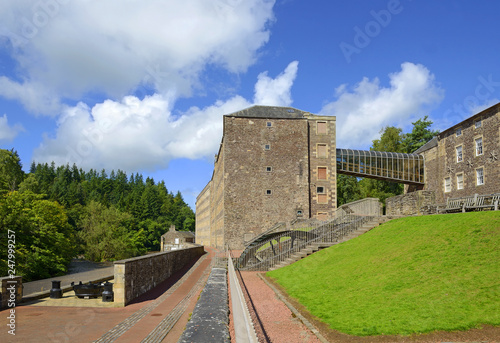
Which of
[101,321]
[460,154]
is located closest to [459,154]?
[460,154]

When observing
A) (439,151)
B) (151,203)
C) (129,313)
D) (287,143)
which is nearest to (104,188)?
(151,203)

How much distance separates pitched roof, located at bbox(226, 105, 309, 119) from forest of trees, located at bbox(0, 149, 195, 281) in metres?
24.3

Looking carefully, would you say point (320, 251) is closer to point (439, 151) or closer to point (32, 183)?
point (439, 151)

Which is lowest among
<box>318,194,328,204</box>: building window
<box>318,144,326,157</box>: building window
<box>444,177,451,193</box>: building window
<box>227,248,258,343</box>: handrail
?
<box>227,248,258,343</box>: handrail

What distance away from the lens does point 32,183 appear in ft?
211

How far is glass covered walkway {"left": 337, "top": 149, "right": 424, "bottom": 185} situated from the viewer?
4453 cm

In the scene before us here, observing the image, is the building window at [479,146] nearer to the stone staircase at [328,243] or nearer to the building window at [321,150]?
the building window at [321,150]

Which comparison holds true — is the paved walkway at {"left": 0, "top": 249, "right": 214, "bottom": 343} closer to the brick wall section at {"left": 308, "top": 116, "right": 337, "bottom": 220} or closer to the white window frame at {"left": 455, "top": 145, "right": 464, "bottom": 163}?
the brick wall section at {"left": 308, "top": 116, "right": 337, "bottom": 220}

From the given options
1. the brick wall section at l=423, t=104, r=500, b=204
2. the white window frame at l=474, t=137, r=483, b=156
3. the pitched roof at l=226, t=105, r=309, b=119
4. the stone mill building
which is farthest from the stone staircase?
the pitched roof at l=226, t=105, r=309, b=119

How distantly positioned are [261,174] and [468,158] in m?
21.2

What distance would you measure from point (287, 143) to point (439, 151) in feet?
56.9

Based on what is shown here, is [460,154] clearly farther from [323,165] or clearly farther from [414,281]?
[414,281]

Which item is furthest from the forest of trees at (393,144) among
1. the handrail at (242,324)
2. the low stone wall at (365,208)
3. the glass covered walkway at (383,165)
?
the handrail at (242,324)

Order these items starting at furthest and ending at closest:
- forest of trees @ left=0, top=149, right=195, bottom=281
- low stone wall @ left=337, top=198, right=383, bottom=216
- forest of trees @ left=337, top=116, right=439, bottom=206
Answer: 1. forest of trees @ left=337, top=116, right=439, bottom=206
2. forest of trees @ left=0, top=149, right=195, bottom=281
3. low stone wall @ left=337, top=198, right=383, bottom=216
